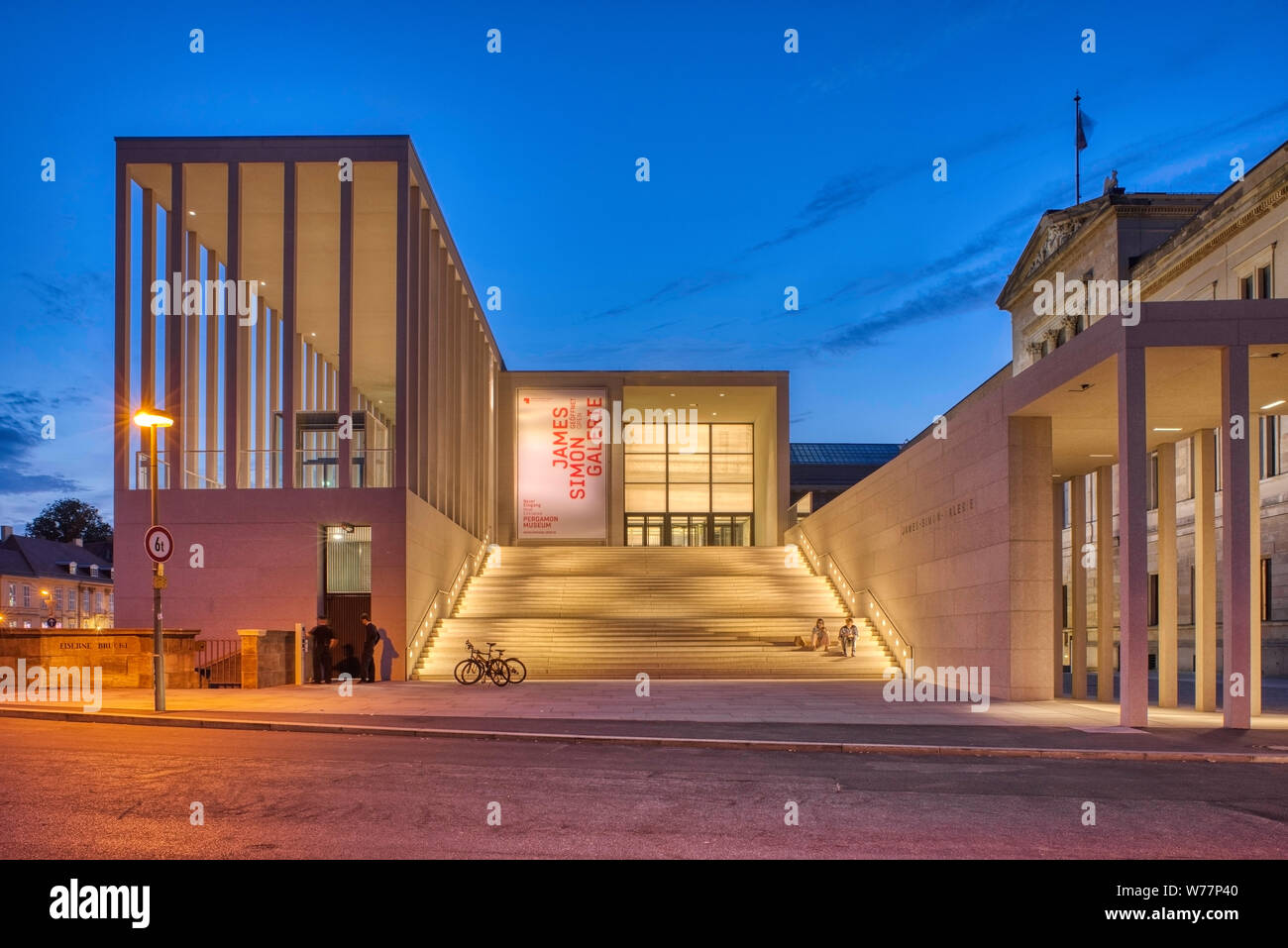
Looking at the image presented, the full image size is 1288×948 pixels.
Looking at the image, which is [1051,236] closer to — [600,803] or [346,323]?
[346,323]

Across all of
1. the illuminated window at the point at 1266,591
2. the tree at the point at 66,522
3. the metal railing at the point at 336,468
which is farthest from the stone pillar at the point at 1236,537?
the tree at the point at 66,522

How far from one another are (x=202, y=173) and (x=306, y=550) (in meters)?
9.71

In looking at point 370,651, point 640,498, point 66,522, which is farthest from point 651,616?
point 66,522

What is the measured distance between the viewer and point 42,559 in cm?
8194

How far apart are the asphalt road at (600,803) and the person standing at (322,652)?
10.6m

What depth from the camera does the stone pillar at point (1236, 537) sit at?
14547 millimetres

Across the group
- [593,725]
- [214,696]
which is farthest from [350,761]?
[214,696]

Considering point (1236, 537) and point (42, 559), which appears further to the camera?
point (42, 559)

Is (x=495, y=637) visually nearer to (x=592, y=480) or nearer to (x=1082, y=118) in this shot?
(x=592, y=480)

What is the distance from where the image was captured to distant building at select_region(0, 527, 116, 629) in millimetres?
75688

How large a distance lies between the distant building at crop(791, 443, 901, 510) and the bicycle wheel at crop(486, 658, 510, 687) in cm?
4215

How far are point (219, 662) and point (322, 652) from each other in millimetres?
2884

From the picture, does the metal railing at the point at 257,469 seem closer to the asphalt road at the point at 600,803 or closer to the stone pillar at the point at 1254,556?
the asphalt road at the point at 600,803

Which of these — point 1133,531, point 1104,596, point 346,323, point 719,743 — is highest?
point 346,323
